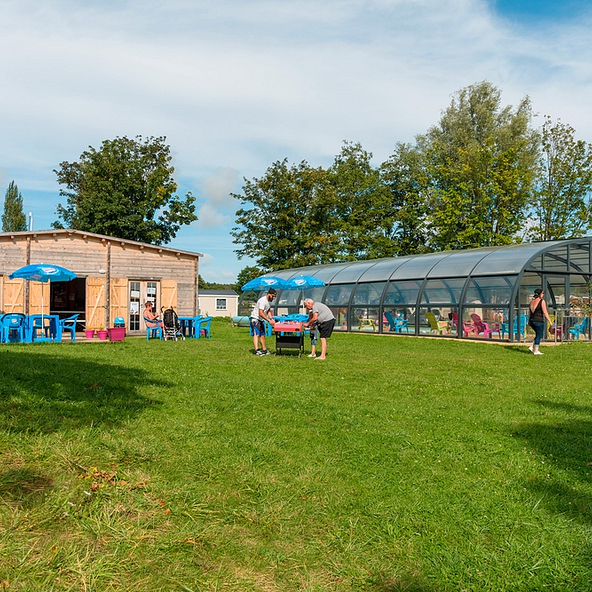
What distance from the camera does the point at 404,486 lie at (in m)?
4.62

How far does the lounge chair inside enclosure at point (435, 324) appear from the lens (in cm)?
2141

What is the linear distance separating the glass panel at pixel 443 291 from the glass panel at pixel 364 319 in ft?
9.04

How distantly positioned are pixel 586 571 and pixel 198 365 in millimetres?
8381

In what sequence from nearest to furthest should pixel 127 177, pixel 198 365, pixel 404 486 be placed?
1. pixel 404 486
2. pixel 198 365
3. pixel 127 177

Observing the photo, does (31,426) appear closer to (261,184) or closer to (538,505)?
(538,505)

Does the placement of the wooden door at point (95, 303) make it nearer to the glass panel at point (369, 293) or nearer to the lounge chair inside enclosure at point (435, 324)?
the glass panel at point (369, 293)

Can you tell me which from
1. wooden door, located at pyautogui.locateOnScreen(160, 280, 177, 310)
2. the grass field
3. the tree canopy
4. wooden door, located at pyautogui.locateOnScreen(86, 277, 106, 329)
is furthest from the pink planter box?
the tree canopy

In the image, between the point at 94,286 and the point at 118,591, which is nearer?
the point at 118,591

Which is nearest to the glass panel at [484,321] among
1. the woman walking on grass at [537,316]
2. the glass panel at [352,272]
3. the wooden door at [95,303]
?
the woman walking on grass at [537,316]

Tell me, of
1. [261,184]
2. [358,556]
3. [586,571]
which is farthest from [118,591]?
[261,184]

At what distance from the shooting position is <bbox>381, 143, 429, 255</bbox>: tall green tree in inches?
1702

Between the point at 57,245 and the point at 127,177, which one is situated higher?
the point at 127,177

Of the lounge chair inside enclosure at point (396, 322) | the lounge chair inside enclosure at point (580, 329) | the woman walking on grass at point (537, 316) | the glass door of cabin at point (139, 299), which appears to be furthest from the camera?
the glass door of cabin at point (139, 299)

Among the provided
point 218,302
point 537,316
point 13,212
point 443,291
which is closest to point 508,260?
point 443,291
